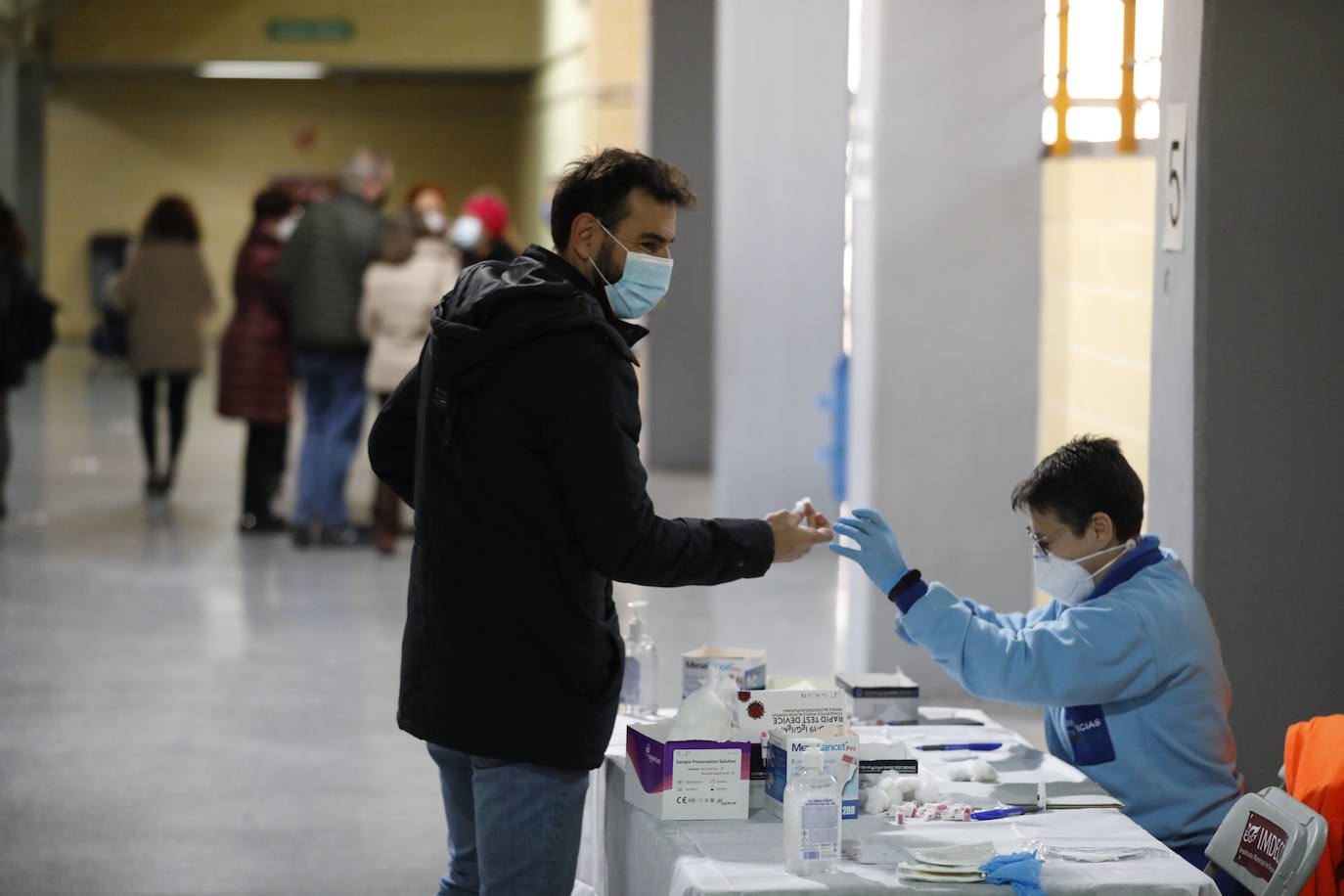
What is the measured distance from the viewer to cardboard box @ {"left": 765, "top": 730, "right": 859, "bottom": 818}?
2.61 meters

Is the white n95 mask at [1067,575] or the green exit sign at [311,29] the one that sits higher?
the green exit sign at [311,29]

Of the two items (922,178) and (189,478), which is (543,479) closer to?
(922,178)

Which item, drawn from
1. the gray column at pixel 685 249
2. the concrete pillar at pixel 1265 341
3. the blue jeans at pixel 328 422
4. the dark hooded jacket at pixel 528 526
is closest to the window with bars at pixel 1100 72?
the concrete pillar at pixel 1265 341

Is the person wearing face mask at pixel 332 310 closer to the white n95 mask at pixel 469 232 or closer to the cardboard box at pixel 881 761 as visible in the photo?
the white n95 mask at pixel 469 232

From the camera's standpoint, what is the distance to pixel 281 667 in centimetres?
618

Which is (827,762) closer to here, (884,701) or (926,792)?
(926,792)

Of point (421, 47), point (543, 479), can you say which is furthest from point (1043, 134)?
point (421, 47)

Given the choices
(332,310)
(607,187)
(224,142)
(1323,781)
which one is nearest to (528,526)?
(607,187)

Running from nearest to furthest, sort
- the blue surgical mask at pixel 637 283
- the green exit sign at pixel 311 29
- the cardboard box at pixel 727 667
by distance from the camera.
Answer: the blue surgical mask at pixel 637 283 → the cardboard box at pixel 727 667 → the green exit sign at pixel 311 29

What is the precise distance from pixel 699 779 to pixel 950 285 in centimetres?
320

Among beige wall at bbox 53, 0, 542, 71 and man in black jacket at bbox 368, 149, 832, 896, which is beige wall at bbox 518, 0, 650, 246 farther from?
man in black jacket at bbox 368, 149, 832, 896

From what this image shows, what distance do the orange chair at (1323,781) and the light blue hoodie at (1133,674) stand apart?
11 cm

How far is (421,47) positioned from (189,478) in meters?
11.3

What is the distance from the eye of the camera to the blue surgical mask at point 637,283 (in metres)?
2.62
